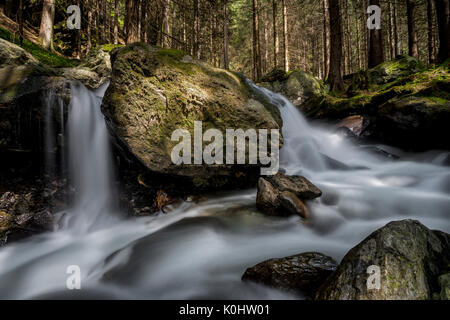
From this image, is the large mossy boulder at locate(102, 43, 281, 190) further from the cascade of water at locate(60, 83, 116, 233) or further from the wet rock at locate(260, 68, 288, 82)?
the wet rock at locate(260, 68, 288, 82)

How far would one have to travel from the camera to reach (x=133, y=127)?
383 centimetres

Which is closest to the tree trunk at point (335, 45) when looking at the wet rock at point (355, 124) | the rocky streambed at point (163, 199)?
the wet rock at point (355, 124)

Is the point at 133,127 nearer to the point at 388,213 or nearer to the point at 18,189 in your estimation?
the point at 18,189

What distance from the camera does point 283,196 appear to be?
383cm

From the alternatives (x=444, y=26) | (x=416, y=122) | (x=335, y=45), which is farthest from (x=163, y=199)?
(x=444, y=26)

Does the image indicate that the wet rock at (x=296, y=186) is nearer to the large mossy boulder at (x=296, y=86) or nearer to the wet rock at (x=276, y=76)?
the large mossy boulder at (x=296, y=86)

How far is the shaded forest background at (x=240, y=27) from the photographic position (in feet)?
24.9

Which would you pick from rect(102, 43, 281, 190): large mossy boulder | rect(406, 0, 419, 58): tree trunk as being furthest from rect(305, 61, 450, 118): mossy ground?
rect(406, 0, 419, 58): tree trunk

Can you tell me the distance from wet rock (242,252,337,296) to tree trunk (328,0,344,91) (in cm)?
945

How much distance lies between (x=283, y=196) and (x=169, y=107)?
2.59 metres

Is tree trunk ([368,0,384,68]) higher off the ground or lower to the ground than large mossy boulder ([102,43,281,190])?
higher

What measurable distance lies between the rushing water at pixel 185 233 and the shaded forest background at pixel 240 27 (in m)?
3.27

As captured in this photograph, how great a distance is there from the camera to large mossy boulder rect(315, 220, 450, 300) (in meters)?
1.66
